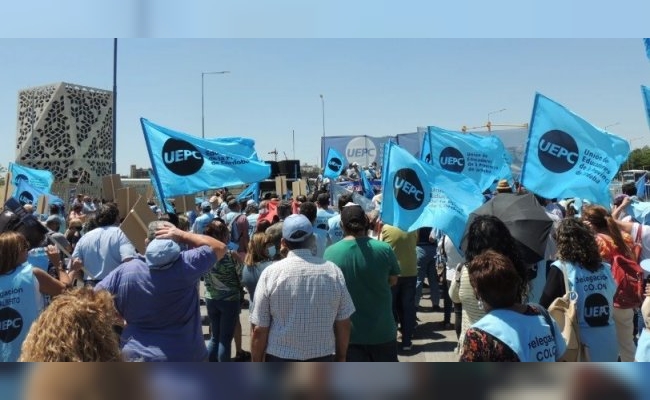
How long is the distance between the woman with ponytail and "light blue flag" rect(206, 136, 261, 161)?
4478 mm

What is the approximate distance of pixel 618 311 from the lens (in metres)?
4.16

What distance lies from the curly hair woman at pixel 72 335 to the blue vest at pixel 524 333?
4.46ft

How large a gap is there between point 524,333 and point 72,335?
162 cm

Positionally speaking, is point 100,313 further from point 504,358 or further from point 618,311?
point 618,311

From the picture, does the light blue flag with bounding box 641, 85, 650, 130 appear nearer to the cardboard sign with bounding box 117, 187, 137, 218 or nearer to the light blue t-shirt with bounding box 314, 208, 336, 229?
the light blue t-shirt with bounding box 314, 208, 336, 229

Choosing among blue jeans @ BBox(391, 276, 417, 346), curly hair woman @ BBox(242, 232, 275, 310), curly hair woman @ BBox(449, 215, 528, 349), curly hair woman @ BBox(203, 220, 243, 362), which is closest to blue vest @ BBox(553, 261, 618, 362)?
curly hair woman @ BBox(449, 215, 528, 349)

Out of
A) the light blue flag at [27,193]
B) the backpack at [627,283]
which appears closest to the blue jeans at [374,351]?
the backpack at [627,283]

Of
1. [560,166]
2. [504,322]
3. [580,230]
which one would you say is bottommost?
[504,322]

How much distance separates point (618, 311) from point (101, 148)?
10089cm

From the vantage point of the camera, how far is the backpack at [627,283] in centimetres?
416

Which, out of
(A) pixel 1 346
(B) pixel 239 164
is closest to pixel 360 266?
(A) pixel 1 346

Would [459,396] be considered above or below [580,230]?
below

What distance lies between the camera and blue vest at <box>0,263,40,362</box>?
3090mm

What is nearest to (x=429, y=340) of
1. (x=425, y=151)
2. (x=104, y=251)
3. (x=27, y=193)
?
(x=104, y=251)
